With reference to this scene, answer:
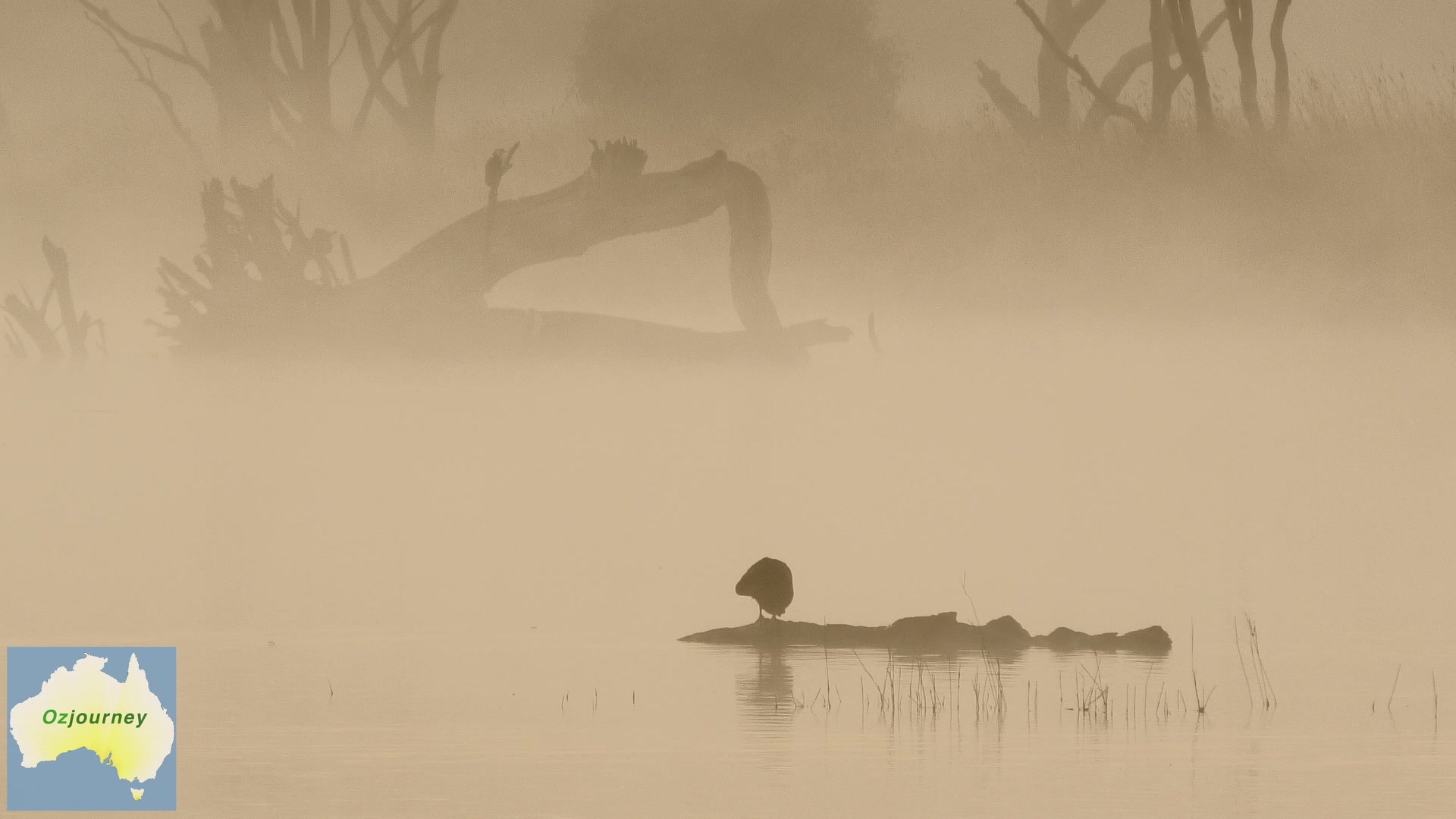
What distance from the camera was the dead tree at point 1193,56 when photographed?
13.8 meters

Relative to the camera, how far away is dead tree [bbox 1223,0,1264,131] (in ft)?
45.3

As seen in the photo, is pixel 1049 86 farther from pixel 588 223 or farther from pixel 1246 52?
pixel 588 223

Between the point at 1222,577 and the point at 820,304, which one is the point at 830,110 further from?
the point at 1222,577

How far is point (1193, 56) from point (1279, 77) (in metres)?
0.65

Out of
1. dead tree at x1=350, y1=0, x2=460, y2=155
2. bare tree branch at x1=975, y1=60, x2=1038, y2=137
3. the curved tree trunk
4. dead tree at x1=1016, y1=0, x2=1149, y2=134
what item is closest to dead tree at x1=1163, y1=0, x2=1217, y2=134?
dead tree at x1=1016, y1=0, x2=1149, y2=134

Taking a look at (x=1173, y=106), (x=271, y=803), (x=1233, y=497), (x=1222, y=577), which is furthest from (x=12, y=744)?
(x=1173, y=106)

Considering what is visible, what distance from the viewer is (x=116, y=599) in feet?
32.1

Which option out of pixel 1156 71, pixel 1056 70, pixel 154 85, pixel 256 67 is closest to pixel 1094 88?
pixel 1056 70

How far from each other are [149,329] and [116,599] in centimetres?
455

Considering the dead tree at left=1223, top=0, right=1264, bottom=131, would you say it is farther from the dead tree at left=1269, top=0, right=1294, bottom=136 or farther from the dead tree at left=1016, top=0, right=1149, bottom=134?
the dead tree at left=1016, top=0, right=1149, bottom=134

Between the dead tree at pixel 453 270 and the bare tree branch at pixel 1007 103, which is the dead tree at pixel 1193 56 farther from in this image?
the dead tree at pixel 453 270

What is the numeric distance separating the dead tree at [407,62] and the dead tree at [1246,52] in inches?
236

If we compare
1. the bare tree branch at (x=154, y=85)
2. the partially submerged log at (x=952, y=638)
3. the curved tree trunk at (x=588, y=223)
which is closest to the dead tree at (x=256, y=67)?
the bare tree branch at (x=154, y=85)

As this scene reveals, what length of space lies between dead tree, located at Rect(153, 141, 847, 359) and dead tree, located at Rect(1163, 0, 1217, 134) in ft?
10.8
